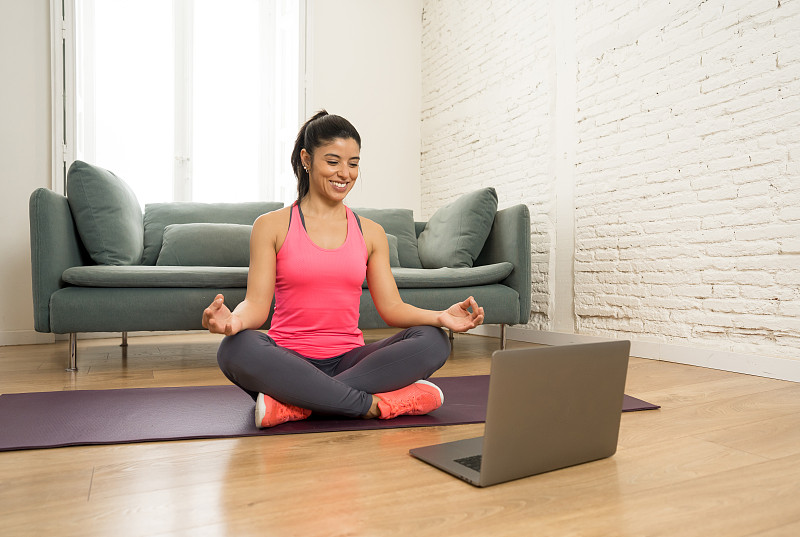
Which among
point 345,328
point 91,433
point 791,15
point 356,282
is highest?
point 791,15

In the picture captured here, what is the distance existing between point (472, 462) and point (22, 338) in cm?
342

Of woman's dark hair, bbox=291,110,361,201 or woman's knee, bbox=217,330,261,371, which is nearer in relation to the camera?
woman's knee, bbox=217,330,261,371

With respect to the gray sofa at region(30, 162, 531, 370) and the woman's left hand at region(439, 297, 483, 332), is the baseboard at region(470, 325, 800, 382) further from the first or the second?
the woman's left hand at region(439, 297, 483, 332)

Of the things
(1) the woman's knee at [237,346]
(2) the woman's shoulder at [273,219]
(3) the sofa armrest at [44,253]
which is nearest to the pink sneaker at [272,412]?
(1) the woman's knee at [237,346]

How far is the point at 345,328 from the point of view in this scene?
1.71 metres

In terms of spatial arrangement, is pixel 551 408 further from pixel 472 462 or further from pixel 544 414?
pixel 472 462

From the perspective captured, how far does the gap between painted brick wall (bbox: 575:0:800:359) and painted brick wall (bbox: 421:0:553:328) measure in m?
0.34

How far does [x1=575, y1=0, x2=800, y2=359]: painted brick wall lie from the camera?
2.40 metres

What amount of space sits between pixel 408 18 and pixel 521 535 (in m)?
4.98

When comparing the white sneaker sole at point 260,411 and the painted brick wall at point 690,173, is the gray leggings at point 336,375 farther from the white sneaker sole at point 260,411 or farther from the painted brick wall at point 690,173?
the painted brick wall at point 690,173

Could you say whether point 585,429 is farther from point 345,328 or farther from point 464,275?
point 464,275

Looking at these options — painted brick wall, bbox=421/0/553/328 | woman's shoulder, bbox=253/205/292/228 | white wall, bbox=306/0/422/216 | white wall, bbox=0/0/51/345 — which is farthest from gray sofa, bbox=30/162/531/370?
white wall, bbox=306/0/422/216

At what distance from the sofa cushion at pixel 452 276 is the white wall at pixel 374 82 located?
185cm

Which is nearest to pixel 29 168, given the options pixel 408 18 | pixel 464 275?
pixel 464 275
